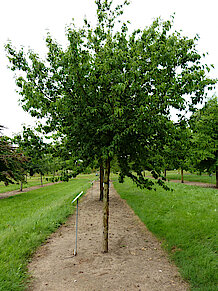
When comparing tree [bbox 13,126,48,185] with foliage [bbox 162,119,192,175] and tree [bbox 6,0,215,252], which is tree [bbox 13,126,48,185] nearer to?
tree [bbox 6,0,215,252]

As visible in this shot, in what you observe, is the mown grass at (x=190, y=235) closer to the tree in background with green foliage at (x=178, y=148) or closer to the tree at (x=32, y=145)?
the tree in background with green foliage at (x=178, y=148)

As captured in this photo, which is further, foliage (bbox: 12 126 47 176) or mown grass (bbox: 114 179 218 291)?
foliage (bbox: 12 126 47 176)

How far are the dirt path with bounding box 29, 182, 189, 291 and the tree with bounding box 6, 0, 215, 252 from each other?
28.7 inches

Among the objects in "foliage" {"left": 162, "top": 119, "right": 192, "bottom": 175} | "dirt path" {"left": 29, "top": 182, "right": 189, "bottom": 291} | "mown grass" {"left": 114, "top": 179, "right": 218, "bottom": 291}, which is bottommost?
"dirt path" {"left": 29, "top": 182, "right": 189, "bottom": 291}

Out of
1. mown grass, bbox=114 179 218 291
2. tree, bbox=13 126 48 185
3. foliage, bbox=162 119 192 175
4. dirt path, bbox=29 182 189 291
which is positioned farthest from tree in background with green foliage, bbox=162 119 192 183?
tree, bbox=13 126 48 185

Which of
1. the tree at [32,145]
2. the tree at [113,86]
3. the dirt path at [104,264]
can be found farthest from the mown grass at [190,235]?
the tree at [32,145]

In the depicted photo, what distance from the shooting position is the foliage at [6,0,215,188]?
14.7 ft

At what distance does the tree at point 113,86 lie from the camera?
14.7 feet

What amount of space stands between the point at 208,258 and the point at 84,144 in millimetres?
3931

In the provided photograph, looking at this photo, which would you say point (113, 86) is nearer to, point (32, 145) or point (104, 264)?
point (32, 145)

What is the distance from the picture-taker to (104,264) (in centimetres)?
500

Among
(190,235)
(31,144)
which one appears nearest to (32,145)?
(31,144)

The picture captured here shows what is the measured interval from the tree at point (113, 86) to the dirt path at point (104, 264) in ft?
2.39

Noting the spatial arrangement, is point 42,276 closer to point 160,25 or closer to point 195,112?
point 195,112
